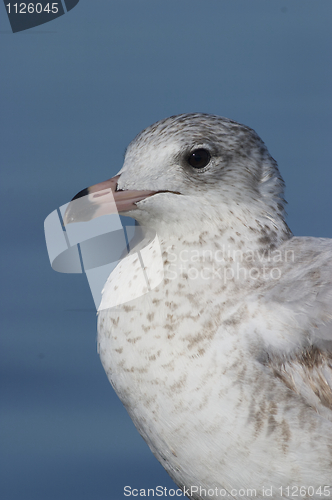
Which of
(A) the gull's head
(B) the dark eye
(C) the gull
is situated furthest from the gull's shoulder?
(B) the dark eye

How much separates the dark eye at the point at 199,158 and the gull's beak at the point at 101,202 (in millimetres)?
129

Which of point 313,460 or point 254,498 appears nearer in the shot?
point 313,460

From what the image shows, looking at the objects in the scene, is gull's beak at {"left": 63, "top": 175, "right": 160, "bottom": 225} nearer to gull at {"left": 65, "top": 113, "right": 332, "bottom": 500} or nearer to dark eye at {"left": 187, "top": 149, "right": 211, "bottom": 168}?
gull at {"left": 65, "top": 113, "right": 332, "bottom": 500}

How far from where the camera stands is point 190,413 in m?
1.74

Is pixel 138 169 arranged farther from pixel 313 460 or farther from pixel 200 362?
pixel 313 460

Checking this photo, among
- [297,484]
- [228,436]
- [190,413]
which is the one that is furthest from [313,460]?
[190,413]

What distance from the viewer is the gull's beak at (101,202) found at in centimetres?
178

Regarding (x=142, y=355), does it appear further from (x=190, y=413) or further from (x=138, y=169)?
(x=138, y=169)

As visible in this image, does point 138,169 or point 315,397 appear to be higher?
point 138,169

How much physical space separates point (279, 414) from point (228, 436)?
14 cm

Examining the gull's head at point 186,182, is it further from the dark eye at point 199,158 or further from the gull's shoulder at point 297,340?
the gull's shoulder at point 297,340

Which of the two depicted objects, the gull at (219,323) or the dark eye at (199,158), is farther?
the dark eye at (199,158)

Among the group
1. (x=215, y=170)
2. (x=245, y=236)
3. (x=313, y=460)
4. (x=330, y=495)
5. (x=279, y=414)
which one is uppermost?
(x=215, y=170)

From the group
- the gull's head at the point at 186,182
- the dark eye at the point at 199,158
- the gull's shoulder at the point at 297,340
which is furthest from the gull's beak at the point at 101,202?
the gull's shoulder at the point at 297,340
